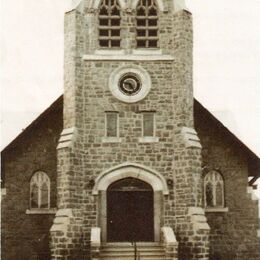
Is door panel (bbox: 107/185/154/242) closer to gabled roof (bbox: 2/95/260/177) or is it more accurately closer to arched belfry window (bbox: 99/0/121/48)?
gabled roof (bbox: 2/95/260/177)

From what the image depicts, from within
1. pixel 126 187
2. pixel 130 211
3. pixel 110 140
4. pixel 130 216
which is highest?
pixel 110 140

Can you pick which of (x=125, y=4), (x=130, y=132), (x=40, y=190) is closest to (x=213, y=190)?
(x=130, y=132)

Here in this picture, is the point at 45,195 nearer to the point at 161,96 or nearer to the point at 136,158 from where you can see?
the point at 136,158

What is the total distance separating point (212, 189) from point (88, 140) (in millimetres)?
6526

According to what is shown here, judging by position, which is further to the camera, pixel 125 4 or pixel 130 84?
pixel 125 4

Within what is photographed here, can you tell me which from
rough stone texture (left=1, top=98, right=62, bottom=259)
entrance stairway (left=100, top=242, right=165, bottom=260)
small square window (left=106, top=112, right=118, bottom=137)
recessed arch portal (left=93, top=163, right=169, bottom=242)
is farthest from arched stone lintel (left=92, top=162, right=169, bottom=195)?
rough stone texture (left=1, top=98, right=62, bottom=259)

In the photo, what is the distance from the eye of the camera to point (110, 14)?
27.5 metres

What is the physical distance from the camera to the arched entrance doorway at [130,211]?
2648cm

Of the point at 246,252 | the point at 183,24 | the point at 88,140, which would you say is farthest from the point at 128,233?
the point at 183,24

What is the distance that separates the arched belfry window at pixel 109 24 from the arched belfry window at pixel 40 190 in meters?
6.26

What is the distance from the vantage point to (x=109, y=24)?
2741cm

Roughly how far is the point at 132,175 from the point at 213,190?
4.94 meters

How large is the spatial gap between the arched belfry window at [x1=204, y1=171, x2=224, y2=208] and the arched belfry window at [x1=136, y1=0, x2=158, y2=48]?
21.1ft

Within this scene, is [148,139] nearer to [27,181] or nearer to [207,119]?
[207,119]
